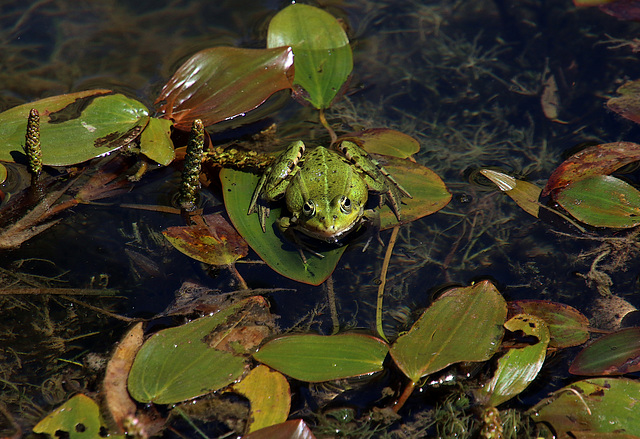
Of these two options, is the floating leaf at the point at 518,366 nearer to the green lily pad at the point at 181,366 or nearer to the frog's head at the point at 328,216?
the frog's head at the point at 328,216

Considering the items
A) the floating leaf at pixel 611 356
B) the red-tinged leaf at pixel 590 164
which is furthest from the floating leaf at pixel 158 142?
the floating leaf at pixel 611 356

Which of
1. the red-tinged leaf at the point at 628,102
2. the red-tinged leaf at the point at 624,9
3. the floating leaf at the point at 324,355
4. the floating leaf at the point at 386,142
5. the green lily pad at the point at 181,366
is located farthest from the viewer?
the red-tinged leaf at the point at 624,9

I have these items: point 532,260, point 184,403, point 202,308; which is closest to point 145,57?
point 202,308

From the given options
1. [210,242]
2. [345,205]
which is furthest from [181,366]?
[345,205]

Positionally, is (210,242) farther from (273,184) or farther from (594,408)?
(594,408)

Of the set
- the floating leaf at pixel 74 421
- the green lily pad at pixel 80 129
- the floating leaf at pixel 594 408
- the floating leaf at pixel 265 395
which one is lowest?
the floating leaf at pixel 594 408

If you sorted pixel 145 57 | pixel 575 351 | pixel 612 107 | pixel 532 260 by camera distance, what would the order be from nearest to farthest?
pixel 575 351, pixel 532 260, pixel 612 107, pixel 145 57

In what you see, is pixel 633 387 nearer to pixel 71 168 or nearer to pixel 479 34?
pixel 479 34

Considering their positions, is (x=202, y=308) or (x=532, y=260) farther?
(x=532, y=260)
